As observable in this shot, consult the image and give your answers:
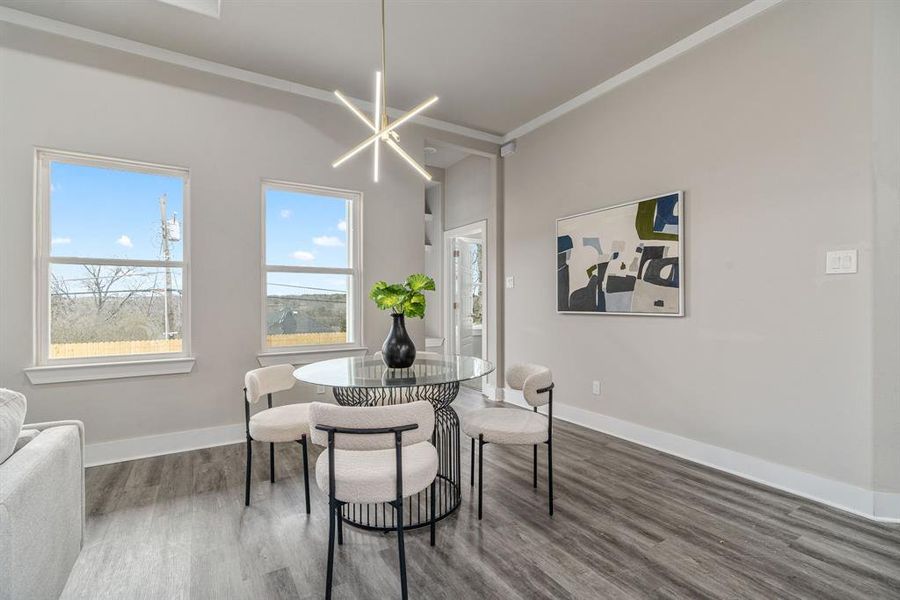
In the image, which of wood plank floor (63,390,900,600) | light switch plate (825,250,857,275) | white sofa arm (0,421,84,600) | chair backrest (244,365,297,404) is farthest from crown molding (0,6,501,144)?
light switch plate (825,250,857,275)

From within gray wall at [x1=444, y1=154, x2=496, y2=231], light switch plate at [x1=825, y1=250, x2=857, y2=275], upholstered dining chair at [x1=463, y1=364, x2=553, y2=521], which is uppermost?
gray wall at [x1=444, y1=154, x2=496, y2=231]

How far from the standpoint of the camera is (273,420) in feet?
7.90

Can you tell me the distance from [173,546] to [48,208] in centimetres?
248

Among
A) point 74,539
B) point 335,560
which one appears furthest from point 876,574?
point 74,539

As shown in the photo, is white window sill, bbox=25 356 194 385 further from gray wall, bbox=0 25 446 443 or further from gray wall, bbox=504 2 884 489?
gray wall, bbox=504 2 884 489

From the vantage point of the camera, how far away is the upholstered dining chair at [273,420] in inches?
91.5

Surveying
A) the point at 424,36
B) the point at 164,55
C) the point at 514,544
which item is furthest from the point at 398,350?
the point at 164,55

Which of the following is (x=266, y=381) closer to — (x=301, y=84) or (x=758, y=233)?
(x=301, y=84)

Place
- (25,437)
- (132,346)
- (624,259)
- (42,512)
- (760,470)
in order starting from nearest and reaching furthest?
(42,512)
(25,437)
(760,470)
(132,346)
(624,259)

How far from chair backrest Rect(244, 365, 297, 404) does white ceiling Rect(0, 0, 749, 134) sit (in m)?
2.31

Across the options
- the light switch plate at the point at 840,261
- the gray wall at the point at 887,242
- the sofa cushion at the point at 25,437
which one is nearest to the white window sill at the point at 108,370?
the sofa cushion at the point at 25,437

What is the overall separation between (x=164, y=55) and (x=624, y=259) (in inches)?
153

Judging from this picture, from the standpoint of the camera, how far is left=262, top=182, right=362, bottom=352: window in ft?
12.4

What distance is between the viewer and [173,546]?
207 centimetres
